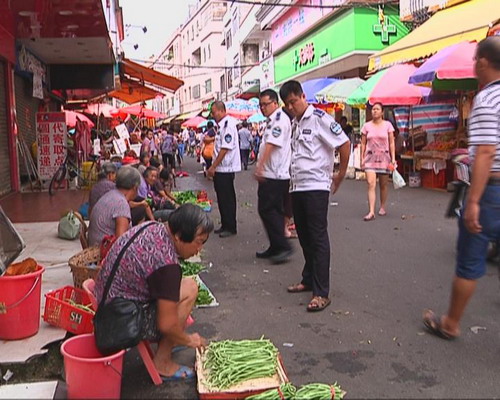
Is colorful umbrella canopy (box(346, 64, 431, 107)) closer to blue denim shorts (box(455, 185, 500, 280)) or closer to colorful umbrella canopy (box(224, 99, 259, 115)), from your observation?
blue denim shorts (box(455, 185, 500, 280))

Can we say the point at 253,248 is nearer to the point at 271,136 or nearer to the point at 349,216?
the point at 271,136

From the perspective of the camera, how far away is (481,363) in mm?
3748

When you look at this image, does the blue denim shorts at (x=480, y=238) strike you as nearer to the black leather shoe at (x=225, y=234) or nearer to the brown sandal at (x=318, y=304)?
the brown sandal at (x=318, y=304)

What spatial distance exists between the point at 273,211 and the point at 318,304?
2.00 meters

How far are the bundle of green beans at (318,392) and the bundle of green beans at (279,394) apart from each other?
46 millimetres

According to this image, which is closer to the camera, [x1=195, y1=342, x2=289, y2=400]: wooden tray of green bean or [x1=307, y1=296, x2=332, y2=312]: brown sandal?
[x1=195, y1=342, x2=289, y2=400]: wooden tray of green bean

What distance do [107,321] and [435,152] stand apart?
11076mm

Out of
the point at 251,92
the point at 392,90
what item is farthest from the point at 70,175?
the point at 251,92

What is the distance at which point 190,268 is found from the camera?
20.5 feet

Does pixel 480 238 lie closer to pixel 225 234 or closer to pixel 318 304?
pixel 318 304

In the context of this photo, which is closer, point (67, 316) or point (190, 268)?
point (67, 316)

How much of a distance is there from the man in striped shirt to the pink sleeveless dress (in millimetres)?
5210

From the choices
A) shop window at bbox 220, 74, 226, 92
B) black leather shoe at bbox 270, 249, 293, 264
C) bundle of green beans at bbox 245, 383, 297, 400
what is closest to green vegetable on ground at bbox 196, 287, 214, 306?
black leather shoe at bbox 270, 249, 293, 264

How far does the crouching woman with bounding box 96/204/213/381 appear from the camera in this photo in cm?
318
